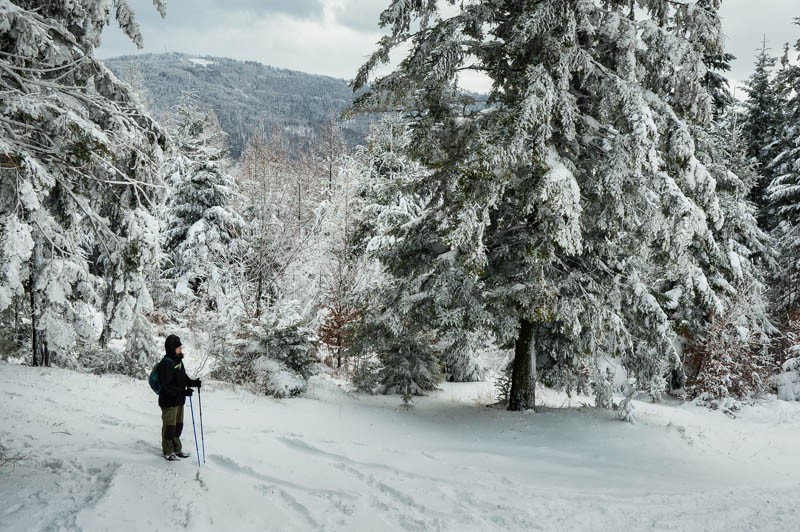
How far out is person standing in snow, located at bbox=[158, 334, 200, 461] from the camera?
679cm

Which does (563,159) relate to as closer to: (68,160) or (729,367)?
(68,160)

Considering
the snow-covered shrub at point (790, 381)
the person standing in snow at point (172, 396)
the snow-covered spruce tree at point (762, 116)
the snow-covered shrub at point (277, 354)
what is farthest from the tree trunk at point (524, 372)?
the snow-covered spruce tree at point (762, 116)

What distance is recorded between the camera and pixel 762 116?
27.1 meters

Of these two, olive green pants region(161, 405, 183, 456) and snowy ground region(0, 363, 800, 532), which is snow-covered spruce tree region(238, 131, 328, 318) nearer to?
snowy ground region(0, 363, 800, 532)

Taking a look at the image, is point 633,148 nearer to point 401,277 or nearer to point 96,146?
point 401,277

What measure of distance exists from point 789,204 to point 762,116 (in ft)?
21.5

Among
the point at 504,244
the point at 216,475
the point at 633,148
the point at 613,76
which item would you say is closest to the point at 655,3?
the point at 613,76

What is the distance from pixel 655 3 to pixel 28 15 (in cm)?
909

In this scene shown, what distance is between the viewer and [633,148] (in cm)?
805

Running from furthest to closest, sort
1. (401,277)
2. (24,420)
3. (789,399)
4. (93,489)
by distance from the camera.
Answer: (789,399) < (401,277) < (24,420) < (93,489)

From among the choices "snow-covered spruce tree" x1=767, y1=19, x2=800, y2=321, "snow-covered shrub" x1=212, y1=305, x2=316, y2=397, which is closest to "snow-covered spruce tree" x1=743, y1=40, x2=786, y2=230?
"snow-covered spruce tree" x1=767, y1=19, x2=800, y2=321

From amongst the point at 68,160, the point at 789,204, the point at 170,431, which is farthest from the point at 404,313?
the point at 789,204

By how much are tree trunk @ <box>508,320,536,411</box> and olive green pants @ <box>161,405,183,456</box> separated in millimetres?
6209

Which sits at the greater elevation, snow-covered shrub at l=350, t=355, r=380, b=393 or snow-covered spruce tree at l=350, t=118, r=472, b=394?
snow-covered spruce tree at l=350, t=118, r=472, b=394
